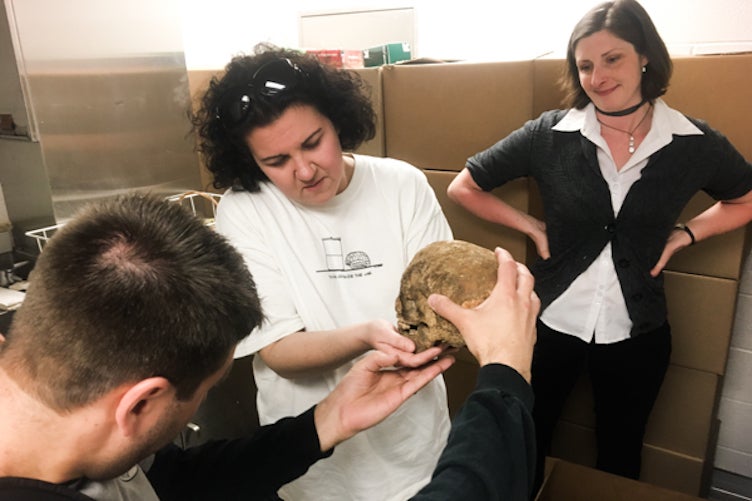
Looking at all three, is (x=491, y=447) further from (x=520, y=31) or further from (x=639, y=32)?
(x=520, y=31)

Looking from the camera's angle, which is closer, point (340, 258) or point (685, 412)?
point (340, 258)

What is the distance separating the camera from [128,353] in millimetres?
622

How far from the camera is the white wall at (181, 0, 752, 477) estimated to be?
2.01 metres

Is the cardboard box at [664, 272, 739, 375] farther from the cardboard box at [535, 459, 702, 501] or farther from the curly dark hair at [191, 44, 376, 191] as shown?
the curly dark hair at [191, 44, 376, 191]

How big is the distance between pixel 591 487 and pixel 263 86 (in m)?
1.65

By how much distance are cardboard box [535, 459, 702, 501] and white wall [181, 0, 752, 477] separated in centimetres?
77

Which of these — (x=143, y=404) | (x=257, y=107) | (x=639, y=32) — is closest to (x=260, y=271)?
(x=257, y=107)

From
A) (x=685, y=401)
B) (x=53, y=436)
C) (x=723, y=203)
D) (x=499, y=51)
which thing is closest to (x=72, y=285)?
(x=53, y=436)

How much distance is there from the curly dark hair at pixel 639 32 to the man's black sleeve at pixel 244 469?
1.35m

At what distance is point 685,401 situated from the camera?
6.35 feet

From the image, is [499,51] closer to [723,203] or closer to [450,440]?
[723,203]

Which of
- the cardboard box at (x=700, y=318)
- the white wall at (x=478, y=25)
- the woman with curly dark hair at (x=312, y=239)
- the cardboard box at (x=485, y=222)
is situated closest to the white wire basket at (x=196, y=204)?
the white wall at (x=478, y=25)

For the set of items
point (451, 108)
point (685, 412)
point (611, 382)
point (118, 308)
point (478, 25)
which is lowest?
point (685, 412)

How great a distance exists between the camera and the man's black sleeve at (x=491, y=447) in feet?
2.17
